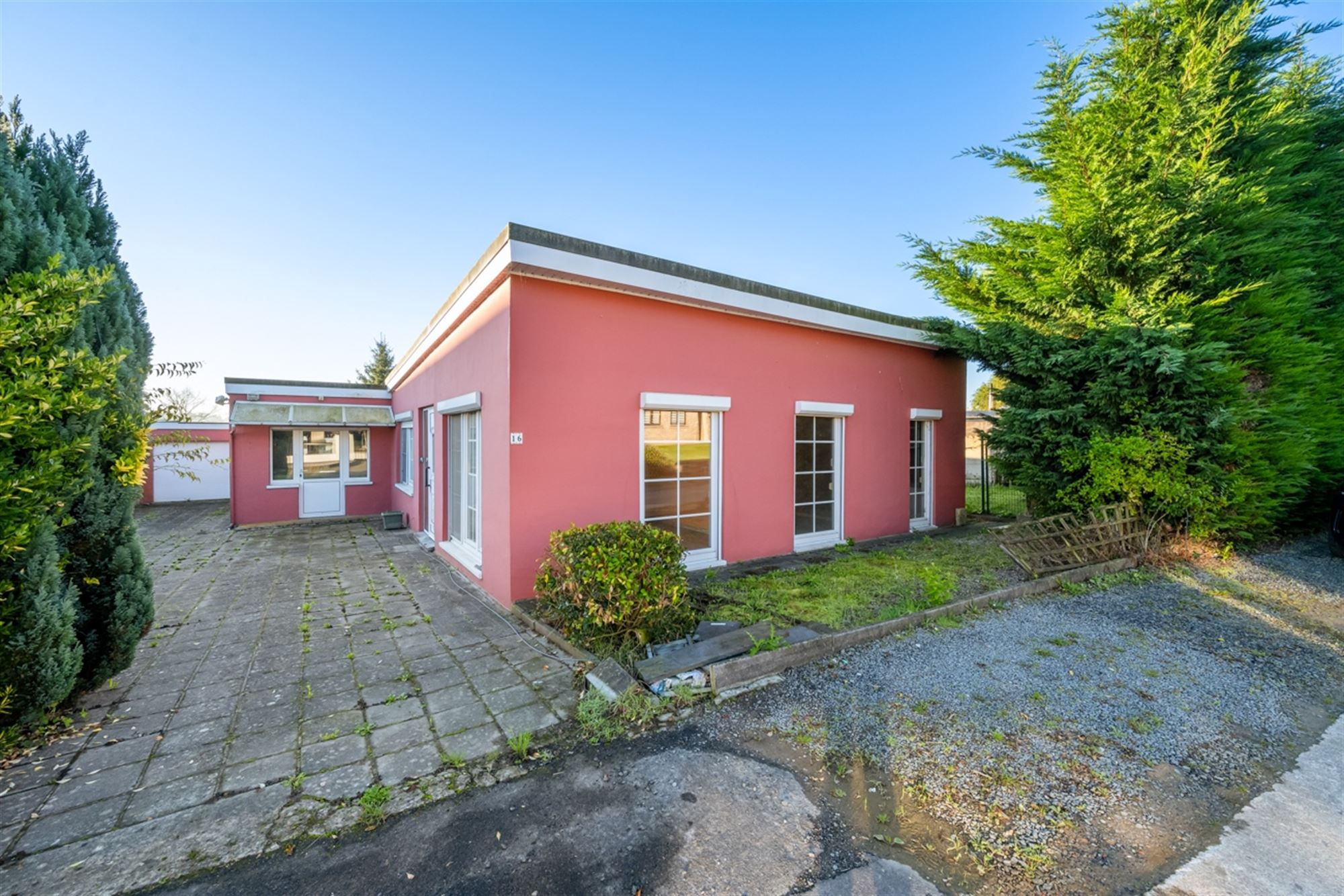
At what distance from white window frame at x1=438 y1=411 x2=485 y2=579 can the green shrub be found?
2139 millimetres

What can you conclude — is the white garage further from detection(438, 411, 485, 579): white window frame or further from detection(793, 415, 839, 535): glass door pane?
detection(793, 415, 839, 535): glass door pane

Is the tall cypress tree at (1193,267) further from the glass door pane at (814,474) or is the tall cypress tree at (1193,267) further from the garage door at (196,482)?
the garage door at (196,482)

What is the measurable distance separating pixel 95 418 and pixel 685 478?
5.00m

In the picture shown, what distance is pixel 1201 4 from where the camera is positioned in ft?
22.1

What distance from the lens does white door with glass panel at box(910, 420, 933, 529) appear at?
30.3ft

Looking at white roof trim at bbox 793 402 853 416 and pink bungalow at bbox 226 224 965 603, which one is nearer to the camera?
pink bungalow at bbox 226 224 965 603

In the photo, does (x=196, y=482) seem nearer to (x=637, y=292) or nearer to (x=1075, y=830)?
(x=637, y=292)

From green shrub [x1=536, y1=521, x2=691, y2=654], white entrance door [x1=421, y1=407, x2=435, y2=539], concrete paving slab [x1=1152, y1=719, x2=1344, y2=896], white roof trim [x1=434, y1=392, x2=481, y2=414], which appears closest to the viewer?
concrete paving slab [x1=1152, y1=719, x2=1344, y2=896]

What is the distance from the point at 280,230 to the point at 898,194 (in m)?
11.1

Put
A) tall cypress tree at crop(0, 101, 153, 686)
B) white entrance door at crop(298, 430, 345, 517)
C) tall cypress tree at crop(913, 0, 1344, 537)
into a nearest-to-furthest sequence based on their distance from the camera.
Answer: tall cypress tree at crop(0, 101, 153, 686) → tall cypress tree at crop(913, 0, 1344, 537) → white entrance door at crop(298, 430, 345, 517)

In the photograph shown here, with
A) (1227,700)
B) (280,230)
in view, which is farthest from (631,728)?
(280,230)

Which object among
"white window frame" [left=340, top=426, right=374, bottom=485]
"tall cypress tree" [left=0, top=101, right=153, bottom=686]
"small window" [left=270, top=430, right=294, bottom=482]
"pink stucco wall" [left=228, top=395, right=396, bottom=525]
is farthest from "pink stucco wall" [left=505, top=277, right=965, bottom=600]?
"small window" [left=270, top=430, right=294, bottom=482]

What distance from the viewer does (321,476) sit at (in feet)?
38.2

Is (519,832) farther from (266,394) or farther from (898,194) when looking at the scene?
(266,394)
